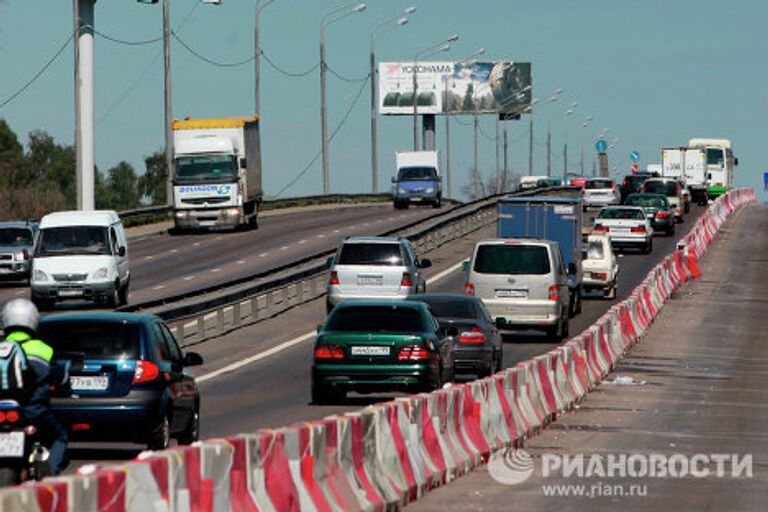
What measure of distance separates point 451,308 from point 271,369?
12.9ft

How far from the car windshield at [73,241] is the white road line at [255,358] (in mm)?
6180

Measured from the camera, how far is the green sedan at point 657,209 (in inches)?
2896

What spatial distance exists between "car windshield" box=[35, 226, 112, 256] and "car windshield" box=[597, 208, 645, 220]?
24.2 meters

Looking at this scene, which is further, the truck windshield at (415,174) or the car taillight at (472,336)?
the truck windshield at (415,174)

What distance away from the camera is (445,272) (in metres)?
57.5

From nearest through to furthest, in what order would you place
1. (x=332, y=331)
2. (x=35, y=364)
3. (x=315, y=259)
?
(x=35, y=364)
(x=332, y=331)
(x=315, y=259)

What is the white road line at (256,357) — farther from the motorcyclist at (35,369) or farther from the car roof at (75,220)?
the motorcyclist at (35,369)

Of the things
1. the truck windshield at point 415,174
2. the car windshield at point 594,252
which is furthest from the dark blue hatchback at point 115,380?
the truck windshield at point 415,174

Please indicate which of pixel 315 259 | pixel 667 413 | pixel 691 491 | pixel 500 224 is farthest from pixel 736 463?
pixel 315 259

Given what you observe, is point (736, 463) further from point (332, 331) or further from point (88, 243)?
point (88, 243)

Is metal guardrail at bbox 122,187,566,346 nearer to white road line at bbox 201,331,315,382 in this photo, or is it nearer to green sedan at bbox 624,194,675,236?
white road line at bbox 201,331,315,382

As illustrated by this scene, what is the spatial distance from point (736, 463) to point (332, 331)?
7266 millimetres

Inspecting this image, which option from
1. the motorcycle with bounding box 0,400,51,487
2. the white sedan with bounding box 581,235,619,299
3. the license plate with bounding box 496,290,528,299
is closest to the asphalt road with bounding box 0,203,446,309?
the white sedan with bounding box 581,235,619,299

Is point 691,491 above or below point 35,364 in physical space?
below
